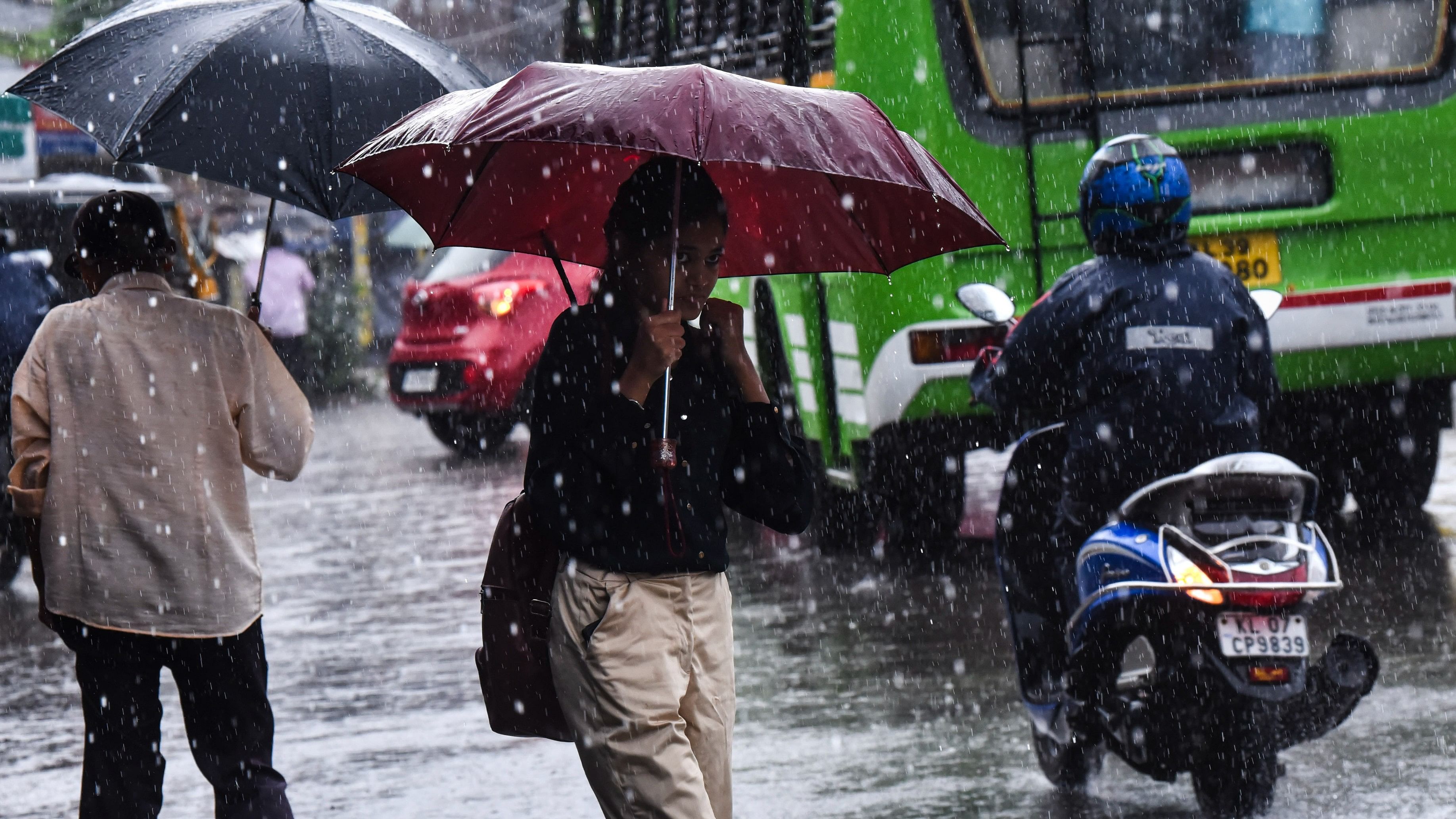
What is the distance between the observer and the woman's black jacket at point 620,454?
12.5 ft

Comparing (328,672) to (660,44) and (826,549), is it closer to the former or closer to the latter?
(826,549)

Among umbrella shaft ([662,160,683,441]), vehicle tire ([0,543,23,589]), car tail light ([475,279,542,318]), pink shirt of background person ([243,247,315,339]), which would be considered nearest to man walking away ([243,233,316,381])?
pink shirt of background person ([243,247,315,339])

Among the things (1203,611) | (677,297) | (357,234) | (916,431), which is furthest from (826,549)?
(357,234)

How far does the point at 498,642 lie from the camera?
3.89m

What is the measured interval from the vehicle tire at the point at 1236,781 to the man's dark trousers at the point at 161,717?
2117 millimetres

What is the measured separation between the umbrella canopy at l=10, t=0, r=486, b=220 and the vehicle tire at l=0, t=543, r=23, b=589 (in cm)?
532

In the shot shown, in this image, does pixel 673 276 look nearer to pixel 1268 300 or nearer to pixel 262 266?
pixel 262 266

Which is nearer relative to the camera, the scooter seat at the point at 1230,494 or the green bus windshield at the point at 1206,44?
the scooter seat at the point at 1230,494

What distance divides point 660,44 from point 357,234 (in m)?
20.2

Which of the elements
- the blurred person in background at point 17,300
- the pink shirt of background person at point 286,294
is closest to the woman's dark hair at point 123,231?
the blurred person in background at point 17,300

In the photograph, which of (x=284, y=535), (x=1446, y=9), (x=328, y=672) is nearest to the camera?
(x=328, y=672)

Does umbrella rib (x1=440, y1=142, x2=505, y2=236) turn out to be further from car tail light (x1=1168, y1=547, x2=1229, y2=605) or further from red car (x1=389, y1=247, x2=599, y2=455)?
red car (x1=389, y1=247, x2=599, y2=455)

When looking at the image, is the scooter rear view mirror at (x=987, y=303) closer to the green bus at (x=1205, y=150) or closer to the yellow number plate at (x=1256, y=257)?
the green bus at (x=1205, y=150)

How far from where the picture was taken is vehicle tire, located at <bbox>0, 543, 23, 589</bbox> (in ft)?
33.2
